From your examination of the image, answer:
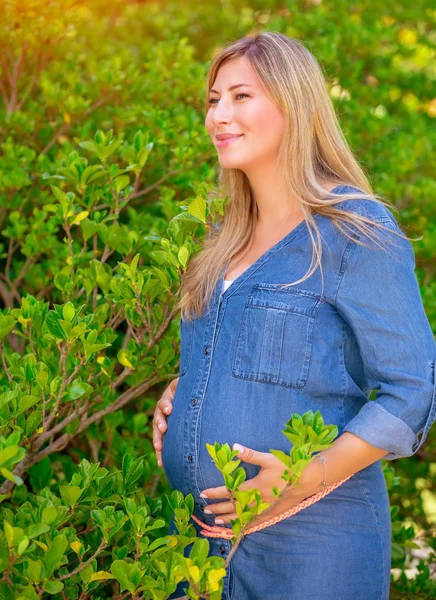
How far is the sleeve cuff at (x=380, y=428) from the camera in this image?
7.02 ft

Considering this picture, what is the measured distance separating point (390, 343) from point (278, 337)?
0.30 m

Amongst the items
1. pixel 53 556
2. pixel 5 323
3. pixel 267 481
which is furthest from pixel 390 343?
pixel 5 323

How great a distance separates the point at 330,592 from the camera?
7.34 feet

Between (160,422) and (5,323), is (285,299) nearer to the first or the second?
(160,422)

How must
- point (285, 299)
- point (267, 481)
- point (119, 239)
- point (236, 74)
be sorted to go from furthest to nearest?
point (119, 239) → point (236, 74) → point (285, 299) → point (267, 481)

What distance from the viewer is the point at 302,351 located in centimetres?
227

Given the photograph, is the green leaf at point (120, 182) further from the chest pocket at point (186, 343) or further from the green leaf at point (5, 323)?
the green leaf at point (5, 323)

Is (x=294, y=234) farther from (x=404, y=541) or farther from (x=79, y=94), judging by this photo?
(x=79, y=94)

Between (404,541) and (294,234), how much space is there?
1.63 metres

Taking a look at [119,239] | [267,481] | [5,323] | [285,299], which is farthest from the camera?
[119,239]

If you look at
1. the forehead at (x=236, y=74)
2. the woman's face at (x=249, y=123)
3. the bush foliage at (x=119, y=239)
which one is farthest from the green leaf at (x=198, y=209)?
the forehead at (x=236, y=74)

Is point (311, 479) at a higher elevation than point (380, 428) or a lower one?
lower

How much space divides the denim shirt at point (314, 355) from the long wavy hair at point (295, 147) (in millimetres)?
76

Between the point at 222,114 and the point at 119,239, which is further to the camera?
the point at 119,239
